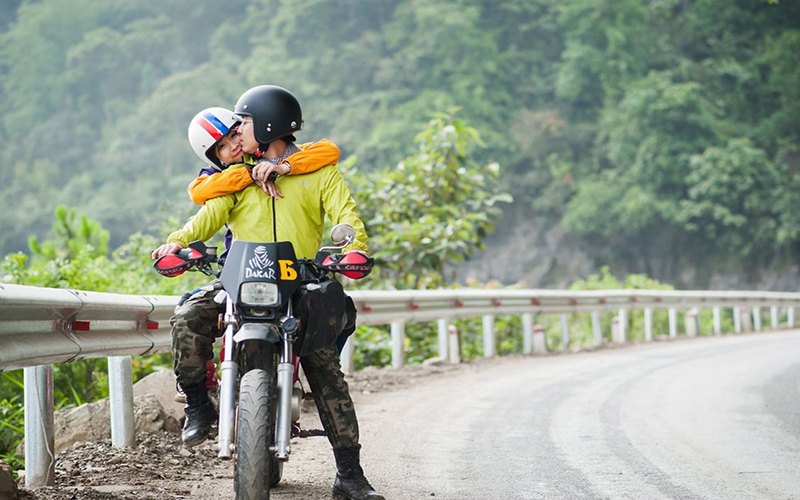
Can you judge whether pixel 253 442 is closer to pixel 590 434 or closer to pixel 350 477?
pixel 350 477

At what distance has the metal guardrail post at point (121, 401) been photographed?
19.0ft

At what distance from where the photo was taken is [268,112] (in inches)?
182

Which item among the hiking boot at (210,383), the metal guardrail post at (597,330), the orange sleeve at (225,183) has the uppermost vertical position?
the orange sleeve at (225,183)

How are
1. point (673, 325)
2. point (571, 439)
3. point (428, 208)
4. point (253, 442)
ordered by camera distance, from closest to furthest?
1. point (253, 442)
2. point (571, 439)
3. point (428, 208)
4. point (673, 325)

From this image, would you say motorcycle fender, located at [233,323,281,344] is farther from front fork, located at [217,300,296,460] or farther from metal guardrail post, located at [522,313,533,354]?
metal guardrail post, located at [522,313,533,354]

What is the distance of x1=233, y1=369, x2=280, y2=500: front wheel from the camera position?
402 centimetres

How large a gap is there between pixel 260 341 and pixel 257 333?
0.07m

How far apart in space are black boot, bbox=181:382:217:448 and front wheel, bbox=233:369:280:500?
0.50 m

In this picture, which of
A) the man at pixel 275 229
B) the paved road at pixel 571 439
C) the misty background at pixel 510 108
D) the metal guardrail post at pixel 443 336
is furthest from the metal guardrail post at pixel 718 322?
the misty background at pixel 510 108

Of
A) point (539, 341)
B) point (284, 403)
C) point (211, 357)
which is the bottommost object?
point (539, 341)

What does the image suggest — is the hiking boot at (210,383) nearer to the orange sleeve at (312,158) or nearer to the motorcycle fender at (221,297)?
the motorcycle fender at (221,297)

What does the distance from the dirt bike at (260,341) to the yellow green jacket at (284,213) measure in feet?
0.57

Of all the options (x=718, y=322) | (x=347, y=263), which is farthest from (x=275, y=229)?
(x=718, y=322)

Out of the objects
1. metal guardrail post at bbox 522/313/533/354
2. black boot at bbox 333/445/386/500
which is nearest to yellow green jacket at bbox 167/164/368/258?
black boot at bbox 333/445/386/500
